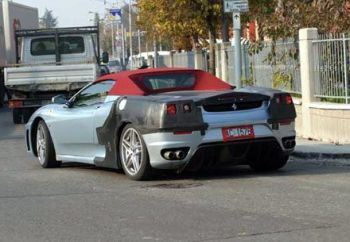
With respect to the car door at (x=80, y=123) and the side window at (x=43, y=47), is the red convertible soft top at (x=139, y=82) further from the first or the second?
the side window at (x=43, y=47)

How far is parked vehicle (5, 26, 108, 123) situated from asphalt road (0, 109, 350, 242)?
9.31 metres

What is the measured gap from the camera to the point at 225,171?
35.4 ft

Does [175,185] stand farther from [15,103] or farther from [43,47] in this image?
[43,47]

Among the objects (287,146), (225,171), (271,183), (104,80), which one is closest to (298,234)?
(271,183)

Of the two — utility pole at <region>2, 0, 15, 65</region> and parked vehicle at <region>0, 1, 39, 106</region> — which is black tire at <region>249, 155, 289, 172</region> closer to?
parked vehicle at <region>0, 1, 39, 106</region>

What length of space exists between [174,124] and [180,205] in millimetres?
1435

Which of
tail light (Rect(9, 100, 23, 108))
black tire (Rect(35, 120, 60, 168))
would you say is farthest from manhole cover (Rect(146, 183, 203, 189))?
tail light (Rect(9, 100, 23, 108))

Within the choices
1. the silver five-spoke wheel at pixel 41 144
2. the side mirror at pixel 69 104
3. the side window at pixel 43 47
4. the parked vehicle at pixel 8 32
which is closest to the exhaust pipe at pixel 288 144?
the side mirror at pixel 69 104

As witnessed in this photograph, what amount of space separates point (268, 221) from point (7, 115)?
815 inches

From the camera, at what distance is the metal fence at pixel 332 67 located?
1356 cm

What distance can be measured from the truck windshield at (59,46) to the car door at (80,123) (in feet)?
39.7

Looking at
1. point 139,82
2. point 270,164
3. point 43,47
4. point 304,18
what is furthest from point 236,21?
point 43,47

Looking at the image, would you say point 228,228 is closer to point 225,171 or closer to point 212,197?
point 212,197

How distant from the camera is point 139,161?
9812 millimetres
